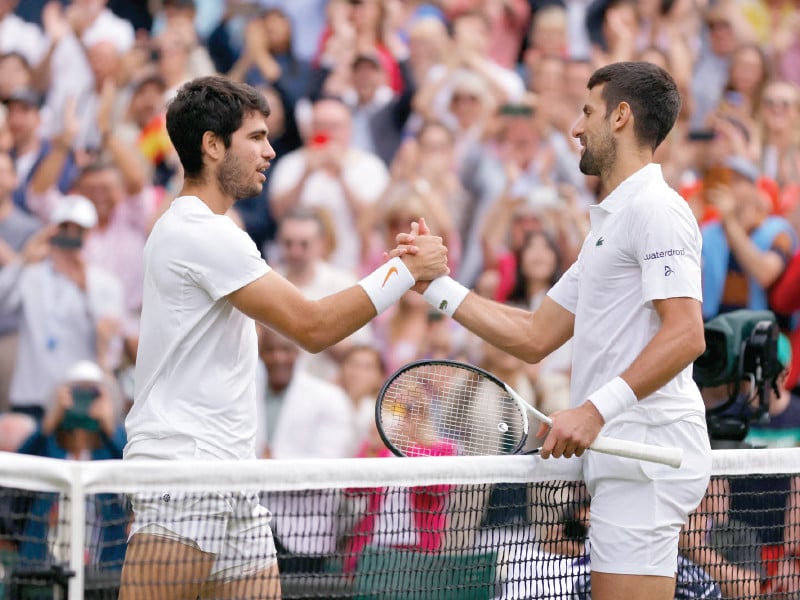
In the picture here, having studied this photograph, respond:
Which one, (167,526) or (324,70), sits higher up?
(324,70)

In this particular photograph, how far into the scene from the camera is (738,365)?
5.12 m

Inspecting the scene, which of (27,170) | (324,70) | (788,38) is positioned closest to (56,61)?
(27,170)

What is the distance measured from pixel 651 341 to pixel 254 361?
1.23 m

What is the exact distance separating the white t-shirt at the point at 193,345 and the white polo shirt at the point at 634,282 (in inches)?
41.2

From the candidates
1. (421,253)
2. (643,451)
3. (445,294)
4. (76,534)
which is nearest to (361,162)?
(445,294)

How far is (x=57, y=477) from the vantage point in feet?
11.9

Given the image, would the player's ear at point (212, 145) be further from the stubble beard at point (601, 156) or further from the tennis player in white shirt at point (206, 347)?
the stubble beard at point (601, 156)

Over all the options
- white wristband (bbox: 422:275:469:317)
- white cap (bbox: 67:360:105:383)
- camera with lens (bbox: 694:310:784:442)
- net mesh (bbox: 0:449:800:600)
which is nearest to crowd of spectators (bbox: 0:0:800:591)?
white cap (bbox: 67:360:105:383)

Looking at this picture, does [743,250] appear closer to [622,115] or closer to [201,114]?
[622,115]

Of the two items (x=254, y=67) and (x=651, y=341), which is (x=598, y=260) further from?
(x=254, y=67)

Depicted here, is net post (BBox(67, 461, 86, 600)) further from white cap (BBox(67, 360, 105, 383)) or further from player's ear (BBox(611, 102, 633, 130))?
white cap (BBox(67, 360, 105, 383))

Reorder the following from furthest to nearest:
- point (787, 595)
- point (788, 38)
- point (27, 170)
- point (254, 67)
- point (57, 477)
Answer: point (788, 38), point (254, 67), point (27, 170), point (787, 595), point (57, 477)

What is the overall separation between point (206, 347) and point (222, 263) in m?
0.26

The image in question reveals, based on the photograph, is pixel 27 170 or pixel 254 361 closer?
pixel 254 361
